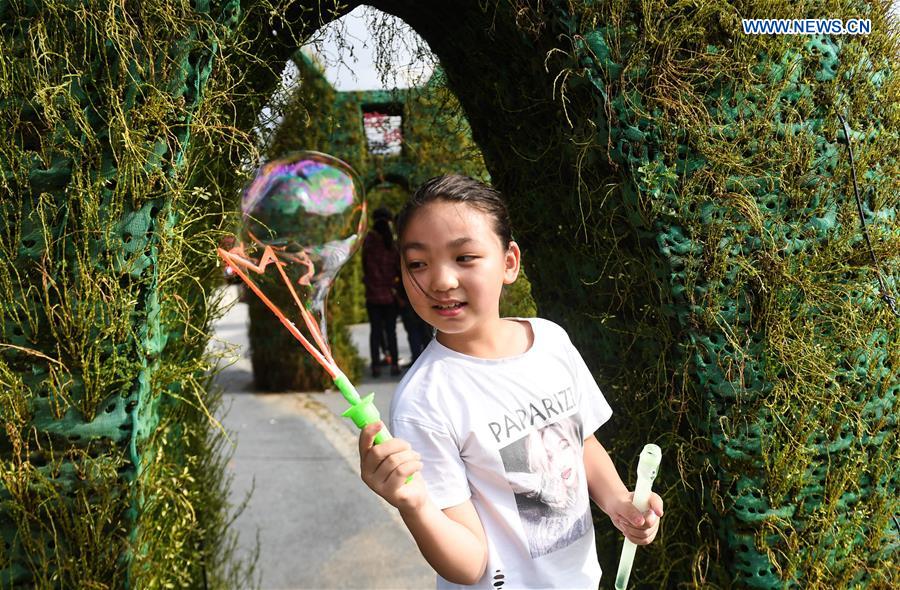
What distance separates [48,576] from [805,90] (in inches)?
89.9

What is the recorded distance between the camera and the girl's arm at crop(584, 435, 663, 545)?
143cm

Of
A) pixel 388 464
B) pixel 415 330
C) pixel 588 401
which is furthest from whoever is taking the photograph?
pixel 415 330

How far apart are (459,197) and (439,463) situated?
0.51 metres

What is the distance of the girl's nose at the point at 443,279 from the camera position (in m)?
1.32

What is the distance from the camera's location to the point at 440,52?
2533 mm

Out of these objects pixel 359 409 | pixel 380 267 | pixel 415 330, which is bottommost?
pixel 415 330

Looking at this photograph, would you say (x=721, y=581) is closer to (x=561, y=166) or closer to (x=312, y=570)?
(x=561, y=166)

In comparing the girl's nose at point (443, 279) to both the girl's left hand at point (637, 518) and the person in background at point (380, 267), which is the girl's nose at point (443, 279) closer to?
the girl's left hand at point (637, 518)

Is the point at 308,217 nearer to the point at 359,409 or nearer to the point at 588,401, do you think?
the point at 588,401

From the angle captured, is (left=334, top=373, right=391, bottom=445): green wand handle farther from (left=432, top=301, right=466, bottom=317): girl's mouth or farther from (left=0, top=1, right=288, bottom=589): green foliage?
(left=0, top=1, right=288, bottom=589): green foliage

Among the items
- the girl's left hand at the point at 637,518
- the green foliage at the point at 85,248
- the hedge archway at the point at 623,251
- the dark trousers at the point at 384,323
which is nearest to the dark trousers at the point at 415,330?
the dark trousers at the point at 384,323

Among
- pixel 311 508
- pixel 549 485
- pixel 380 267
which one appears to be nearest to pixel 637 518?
pixel 549 485

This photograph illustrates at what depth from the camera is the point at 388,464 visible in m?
1.12

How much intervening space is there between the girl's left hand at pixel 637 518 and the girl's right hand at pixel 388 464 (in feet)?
1.80
